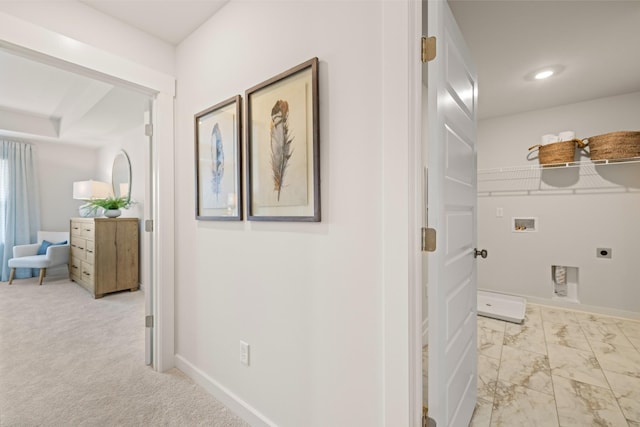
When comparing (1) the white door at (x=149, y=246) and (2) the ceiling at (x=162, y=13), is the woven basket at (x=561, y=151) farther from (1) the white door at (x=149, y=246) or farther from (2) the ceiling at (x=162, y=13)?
(1) the white door at (x=149, y=246)

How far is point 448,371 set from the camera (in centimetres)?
115

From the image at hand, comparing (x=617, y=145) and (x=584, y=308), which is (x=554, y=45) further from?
(x=584, y=308)

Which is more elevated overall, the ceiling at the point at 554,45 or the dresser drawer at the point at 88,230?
the ceiling at the point at 554,45

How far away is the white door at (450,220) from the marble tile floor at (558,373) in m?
0.37

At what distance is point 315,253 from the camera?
124 cm

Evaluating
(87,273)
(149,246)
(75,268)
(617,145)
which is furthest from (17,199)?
(617,145)

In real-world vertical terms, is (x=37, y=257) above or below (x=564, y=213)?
below

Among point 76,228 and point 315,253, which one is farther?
point 76,228

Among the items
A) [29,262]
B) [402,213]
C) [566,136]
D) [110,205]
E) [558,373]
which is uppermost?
[566,136]

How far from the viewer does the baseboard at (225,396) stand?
4.86 ft

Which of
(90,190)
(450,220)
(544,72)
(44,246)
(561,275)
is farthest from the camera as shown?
(44,246)

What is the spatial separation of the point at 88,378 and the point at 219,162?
1.74m

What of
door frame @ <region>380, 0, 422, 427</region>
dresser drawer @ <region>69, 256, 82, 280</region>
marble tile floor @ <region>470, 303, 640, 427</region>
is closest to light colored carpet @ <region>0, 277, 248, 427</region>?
dresser drawer @ <region>69, 256, 82, 280</region>

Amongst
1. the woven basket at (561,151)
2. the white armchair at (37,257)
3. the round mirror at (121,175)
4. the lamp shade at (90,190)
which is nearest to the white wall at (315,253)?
the woven basket at (561,151)
